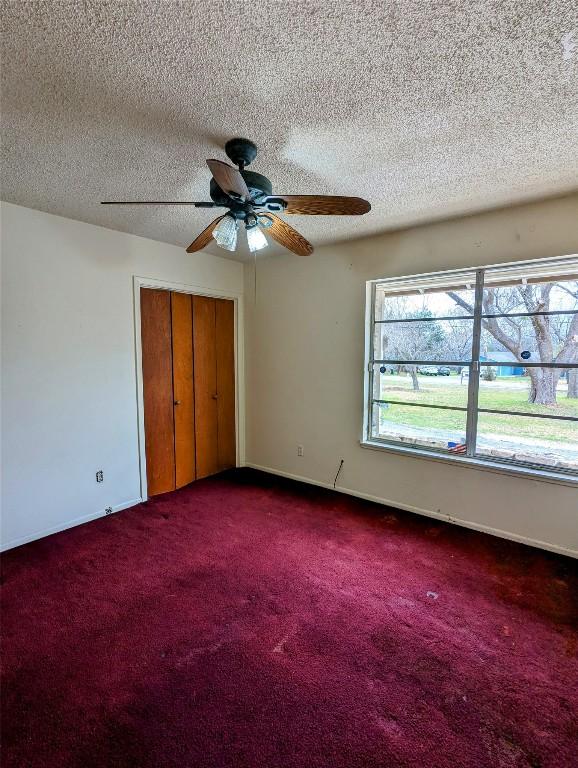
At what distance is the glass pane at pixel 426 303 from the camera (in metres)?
2.98

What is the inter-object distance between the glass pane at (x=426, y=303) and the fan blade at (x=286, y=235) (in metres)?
1.36

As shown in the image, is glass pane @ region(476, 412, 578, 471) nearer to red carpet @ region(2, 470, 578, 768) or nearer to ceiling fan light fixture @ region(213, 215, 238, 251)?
red carpet @ region(2, 470, 578, 768)

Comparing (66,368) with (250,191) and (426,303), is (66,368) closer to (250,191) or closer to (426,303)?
(250,191)

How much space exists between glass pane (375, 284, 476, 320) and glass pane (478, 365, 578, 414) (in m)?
0.57

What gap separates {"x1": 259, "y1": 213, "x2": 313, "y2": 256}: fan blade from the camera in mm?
1976

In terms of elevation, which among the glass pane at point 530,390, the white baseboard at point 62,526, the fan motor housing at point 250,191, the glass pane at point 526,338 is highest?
the fan motor housing at point 250,191

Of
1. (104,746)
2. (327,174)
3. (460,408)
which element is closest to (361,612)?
(104,746)

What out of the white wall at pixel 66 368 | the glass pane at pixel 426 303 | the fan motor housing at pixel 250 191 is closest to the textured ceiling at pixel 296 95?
the fan motor housing at pixel 250 191

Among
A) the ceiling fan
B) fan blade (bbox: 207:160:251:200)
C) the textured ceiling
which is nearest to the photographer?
the textured ceiling

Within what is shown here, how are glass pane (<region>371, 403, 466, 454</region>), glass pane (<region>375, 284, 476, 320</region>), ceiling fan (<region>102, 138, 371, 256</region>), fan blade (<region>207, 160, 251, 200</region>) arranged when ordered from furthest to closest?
glass pane (<region>371, 403, 466, 454</region>) < glass pane (<region>375, 284, 476, 320</region>) < ceiling fan (<region>102, 138, 371, 256</region>) < fan blade (<region>207, 160, 251, 200</region>)

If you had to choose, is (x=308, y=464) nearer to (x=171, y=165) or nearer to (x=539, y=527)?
(x=539, y=527)

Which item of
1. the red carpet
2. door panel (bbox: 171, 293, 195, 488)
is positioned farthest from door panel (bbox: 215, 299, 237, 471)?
the red carpet

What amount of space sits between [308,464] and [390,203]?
266 centimetres

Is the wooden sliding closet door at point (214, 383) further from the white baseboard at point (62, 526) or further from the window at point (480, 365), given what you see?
the window at point (480, 365)
